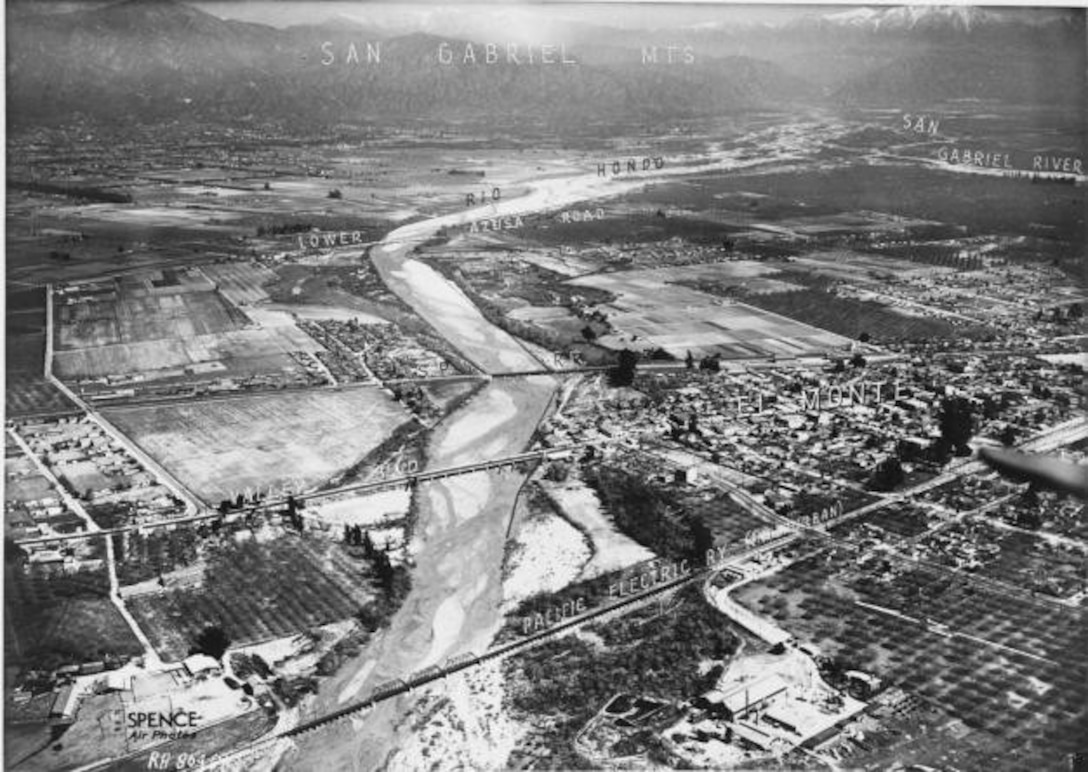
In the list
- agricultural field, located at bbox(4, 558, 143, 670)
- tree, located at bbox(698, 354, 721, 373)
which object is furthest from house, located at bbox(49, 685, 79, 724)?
tree, located at bbox(698, 354, 721, 373)

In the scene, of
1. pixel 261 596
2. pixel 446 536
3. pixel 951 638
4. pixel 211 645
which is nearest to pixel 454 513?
pixel 446 536

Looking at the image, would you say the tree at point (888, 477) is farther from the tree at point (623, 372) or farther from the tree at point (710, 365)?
the tree at point (623, 372)

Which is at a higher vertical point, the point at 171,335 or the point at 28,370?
the point at 171,335

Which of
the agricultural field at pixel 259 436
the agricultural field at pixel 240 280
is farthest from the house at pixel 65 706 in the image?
the agricultural field at pixel 240 280

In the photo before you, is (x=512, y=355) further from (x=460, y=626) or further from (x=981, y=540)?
(x=981, y=540)

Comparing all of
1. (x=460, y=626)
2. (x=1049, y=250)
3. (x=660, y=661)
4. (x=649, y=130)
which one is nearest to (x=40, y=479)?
(x=460, y=626)

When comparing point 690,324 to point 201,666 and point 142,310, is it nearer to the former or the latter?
point 142,310
